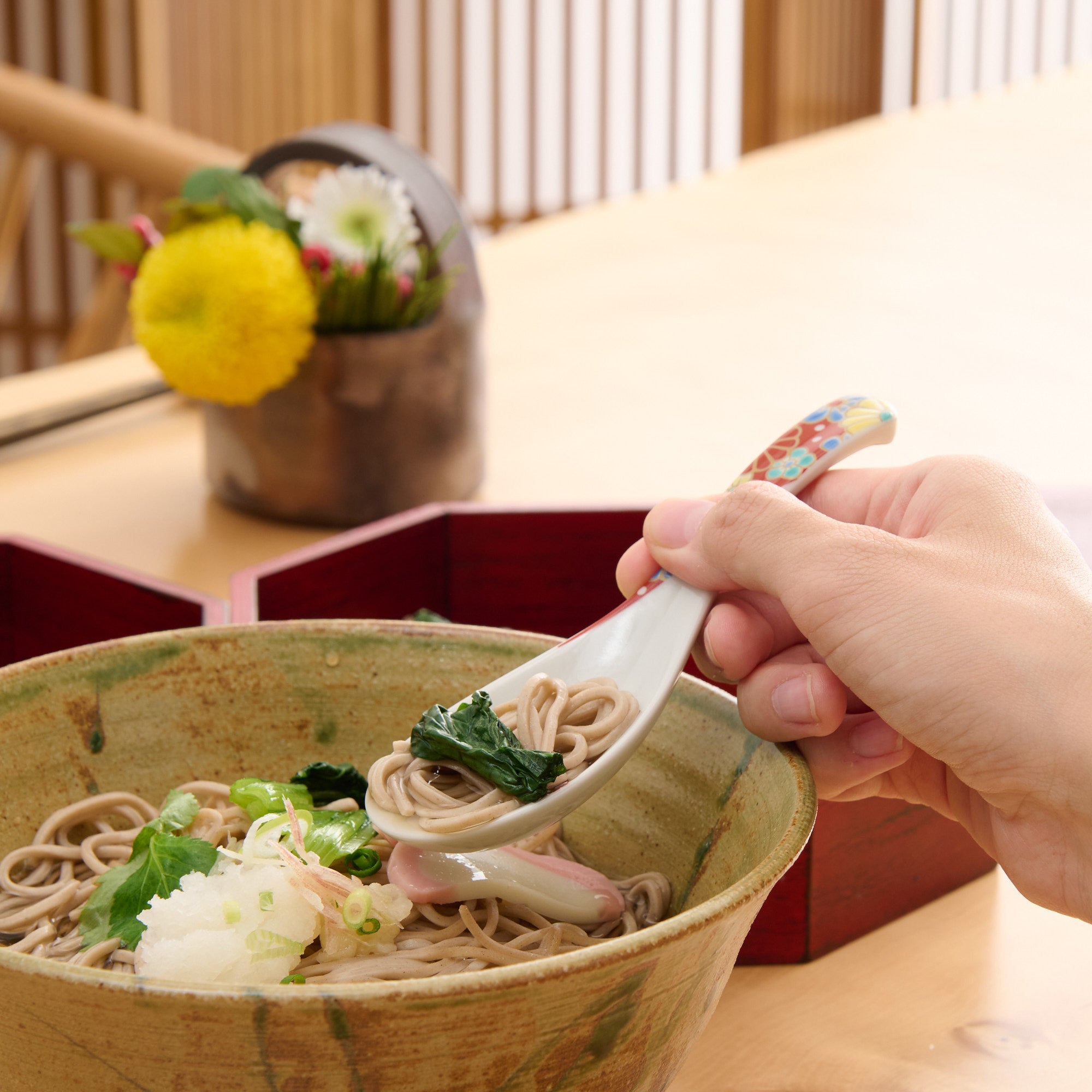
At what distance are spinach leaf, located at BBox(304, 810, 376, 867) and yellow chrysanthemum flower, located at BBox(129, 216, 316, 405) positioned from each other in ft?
1.97

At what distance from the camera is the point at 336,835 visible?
69 centimetres

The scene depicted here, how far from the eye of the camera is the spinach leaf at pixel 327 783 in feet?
2.55

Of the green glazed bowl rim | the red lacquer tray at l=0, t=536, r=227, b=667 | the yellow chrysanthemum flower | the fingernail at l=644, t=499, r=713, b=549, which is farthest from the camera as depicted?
the yellow chrysanthemum flower

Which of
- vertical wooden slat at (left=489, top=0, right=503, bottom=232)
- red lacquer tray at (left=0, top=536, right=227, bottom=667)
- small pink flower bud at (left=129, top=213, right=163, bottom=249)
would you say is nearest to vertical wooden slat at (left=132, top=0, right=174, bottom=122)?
vertical wooden slat at (left=489, top=0, right=503, bottom=232)

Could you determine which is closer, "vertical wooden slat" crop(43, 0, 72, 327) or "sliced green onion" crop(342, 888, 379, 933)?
"sliced green onion" crop(342, 888, 379, 933)

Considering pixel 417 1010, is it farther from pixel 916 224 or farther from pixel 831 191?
pixel 831 191

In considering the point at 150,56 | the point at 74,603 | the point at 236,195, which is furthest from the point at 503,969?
the point at 150,56

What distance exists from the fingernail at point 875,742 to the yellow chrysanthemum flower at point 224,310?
0.71 m

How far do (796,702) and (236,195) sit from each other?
851 mm

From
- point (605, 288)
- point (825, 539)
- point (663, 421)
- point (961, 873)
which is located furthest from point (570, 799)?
point (605, 288)

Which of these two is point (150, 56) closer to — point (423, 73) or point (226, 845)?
point (423, 73)

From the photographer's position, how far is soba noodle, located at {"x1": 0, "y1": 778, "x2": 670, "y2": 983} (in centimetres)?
64

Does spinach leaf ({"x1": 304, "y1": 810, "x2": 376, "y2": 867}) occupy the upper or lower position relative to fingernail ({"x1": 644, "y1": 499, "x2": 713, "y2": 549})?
lower

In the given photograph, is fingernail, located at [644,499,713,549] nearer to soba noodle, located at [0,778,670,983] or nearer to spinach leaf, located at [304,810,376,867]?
soba noodle, located at [0,778,670,983]
